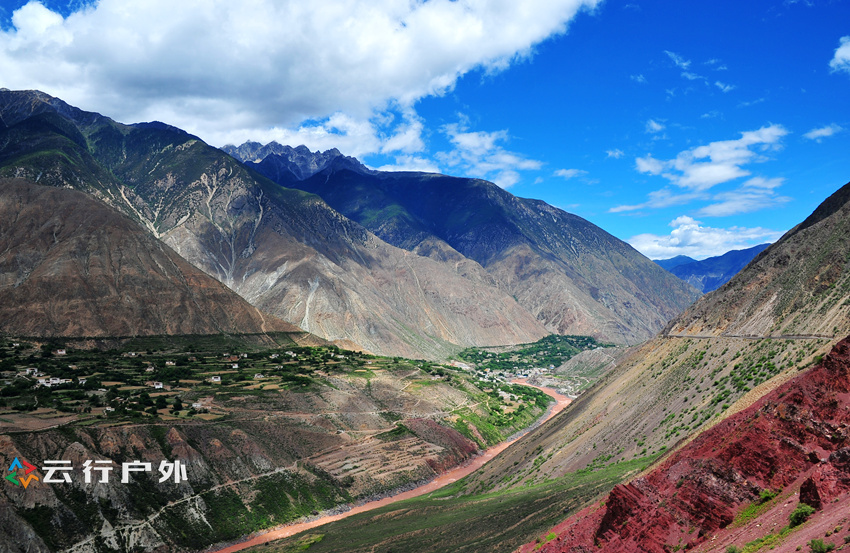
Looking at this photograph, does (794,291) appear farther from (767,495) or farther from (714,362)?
(767,495)

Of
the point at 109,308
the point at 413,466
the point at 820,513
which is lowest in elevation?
the point at 413,466

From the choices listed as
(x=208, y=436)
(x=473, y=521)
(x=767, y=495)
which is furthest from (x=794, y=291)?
(x=208, y=436)

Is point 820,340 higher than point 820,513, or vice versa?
point 820,340

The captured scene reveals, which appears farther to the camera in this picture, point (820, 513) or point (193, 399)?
point (193, 399)

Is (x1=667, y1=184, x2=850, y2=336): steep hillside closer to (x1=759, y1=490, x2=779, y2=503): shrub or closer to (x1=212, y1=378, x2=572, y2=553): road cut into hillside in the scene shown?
(x1=759, y1=490, x2=779, y2=503): shrub

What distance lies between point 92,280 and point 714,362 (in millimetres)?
147912

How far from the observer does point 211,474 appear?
6906 cm

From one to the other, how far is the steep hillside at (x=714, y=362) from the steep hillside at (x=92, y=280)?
360ft

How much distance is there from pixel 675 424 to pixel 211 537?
162ft

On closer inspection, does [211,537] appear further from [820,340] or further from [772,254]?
[772,254]

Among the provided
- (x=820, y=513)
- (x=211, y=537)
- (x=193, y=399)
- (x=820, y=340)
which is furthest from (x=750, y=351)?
(x=193, y=399)

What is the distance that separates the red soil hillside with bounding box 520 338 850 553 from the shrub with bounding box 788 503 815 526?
0.73 m

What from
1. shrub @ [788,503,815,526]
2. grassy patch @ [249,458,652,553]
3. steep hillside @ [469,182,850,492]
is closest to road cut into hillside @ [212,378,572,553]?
grassy patch @ [249,458,652,553]

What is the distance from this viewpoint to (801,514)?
18.4 m
